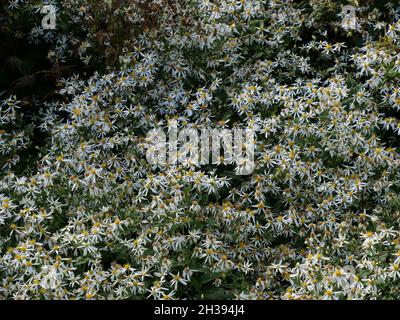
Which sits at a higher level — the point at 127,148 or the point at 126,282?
the point at 127,148

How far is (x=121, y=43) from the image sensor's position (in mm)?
5258

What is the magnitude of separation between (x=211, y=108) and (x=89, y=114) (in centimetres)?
93

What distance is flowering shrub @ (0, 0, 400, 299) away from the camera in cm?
354

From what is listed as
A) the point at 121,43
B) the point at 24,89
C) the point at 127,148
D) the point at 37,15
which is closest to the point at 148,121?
the point at 127,148

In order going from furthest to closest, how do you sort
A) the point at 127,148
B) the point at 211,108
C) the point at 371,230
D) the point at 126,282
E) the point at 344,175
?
the point at 211,108 < the point at 127,148 < the point at 344,175 < the point at 371,230 < the point at 126,282

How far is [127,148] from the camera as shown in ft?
14.9

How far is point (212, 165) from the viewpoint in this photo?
437 centimetres

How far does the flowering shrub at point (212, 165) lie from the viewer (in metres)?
3.54

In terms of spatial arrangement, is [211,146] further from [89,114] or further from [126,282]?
[126,282]
